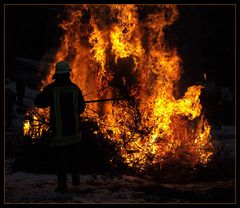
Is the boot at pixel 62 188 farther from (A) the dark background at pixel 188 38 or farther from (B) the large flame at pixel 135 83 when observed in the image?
(A) the dark background at pixel 188 38

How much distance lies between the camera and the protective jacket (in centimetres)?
886

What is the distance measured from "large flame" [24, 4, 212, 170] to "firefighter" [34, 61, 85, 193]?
2245 millimetres

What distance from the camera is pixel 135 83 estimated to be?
12.5 meters

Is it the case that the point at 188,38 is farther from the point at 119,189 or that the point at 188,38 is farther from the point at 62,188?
the point at 62,188

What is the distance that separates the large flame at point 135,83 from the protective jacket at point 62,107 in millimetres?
2284

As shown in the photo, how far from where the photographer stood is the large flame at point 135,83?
11258 millimetres

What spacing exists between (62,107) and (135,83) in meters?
3.93

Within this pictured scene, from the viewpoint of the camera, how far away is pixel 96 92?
43.5 ft

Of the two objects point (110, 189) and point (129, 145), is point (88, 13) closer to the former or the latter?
point (129, 145)

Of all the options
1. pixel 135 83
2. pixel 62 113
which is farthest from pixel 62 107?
pixel 135 83

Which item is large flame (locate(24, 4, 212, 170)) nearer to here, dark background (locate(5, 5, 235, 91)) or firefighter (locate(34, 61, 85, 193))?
firefighter (locate(34, 61, 85, 193))

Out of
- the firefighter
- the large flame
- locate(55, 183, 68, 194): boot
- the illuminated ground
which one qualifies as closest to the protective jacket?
the firefighter

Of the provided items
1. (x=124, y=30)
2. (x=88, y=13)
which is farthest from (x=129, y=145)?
(x=88, y=13)

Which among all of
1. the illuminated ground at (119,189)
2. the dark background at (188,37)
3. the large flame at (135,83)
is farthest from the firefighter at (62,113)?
the dark background at (188,37)
